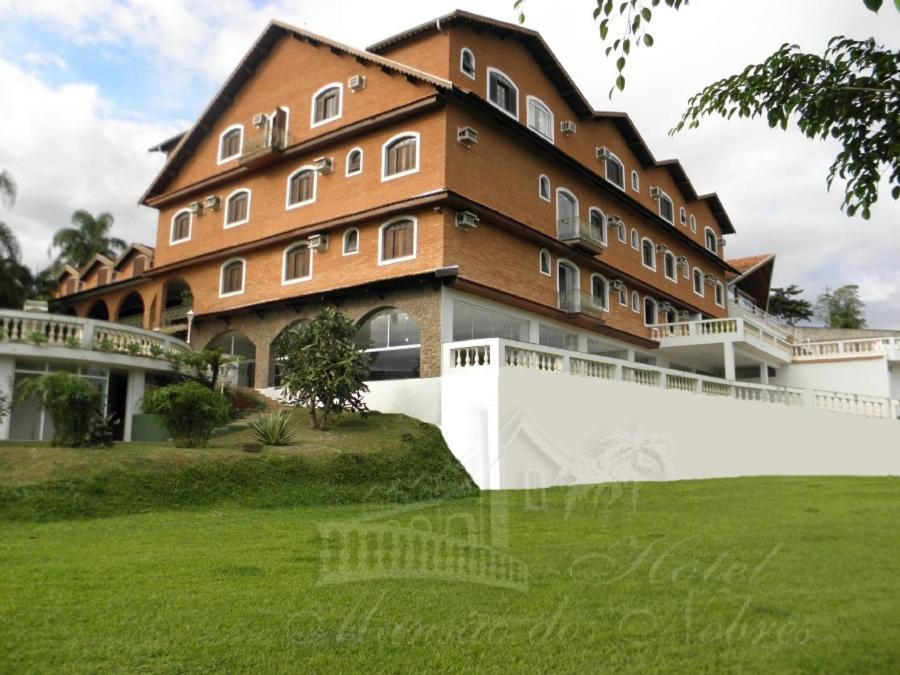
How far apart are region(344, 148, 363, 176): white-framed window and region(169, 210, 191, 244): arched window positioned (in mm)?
8482

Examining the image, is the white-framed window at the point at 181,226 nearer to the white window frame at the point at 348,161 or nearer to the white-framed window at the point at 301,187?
the white-framed window at the point at 301,187

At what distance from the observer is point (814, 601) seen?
6.18m

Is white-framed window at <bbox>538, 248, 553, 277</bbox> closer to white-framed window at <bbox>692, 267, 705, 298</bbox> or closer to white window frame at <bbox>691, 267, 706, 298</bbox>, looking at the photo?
white window frame at <bbox>691, 267, 706, 298</bbox>

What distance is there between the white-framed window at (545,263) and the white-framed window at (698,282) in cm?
1423

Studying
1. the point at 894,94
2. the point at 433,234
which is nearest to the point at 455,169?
the point at 433,234

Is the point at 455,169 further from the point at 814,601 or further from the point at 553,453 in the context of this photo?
the point at 814,601

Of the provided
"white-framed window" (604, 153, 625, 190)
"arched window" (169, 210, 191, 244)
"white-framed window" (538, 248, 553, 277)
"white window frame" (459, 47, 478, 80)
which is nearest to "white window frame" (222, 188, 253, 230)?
"arched window" (169, 210, 191, 244)

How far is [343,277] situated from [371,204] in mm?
2314

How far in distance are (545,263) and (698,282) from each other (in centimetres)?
1518

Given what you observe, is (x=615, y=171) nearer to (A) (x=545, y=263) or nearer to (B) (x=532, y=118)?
(B) (x=532, y=118)

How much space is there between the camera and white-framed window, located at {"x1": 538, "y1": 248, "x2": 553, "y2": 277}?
74.8ft

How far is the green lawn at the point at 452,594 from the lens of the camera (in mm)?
5004

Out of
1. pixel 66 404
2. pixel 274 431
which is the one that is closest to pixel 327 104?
pixel 274 431

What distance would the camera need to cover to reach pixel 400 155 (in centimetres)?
2062
